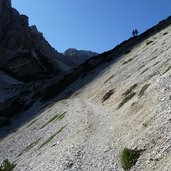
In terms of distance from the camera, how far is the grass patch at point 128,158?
21.6 m

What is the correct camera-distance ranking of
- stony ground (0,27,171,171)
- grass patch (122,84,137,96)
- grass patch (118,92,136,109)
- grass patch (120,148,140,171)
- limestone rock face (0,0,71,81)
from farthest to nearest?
1. limestone rock face (0,0,71,81)
2. grass patch (122,84,137,96)
3. grass patch (118,92,136,109)
4. stony ground (0,27,171,171)
5. grass patch (120,148,140,171)

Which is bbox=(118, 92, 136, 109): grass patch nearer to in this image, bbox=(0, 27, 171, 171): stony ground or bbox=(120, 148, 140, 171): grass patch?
bbox=(0, 27, 171, 171): stony ground

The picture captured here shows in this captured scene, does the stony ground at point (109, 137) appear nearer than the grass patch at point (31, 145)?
Yes

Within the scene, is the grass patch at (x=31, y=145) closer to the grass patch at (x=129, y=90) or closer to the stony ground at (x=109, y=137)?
the stony ground at (x=109, y=137)

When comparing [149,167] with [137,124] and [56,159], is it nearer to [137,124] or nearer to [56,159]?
[137,124]

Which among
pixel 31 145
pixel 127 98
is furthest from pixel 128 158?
pixel 31 145

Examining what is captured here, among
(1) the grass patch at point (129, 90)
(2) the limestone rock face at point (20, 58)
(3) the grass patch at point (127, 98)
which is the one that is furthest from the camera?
(2) the limestone rock face at point (20, 58)

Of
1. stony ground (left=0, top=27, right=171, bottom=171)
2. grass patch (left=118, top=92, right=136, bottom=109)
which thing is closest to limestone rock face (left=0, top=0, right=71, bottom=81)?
stony ground (left=0, top=27, right=171, bottom=171)

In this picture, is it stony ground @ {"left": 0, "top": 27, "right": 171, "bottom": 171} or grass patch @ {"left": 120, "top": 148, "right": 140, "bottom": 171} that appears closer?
grass patch @ {"left": 120, "top": 148, "right": 140, "bottom": 171}

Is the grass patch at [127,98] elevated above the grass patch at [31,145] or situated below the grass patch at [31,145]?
above

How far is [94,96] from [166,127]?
31996mm

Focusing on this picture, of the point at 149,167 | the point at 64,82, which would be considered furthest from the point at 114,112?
the point at 64,82

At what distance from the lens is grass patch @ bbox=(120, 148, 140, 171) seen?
2162 centimetres

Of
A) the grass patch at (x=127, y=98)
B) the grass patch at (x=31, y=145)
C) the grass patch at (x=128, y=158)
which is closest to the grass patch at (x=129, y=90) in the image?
the grass patch at (x=127, y=98)
